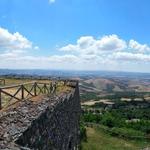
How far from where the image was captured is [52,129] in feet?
45.8

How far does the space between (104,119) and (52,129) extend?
7134cm

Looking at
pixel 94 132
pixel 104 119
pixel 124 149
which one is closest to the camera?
pixel 124 149

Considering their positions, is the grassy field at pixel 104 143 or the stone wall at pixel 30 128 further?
the grassy field at pixel 104 143

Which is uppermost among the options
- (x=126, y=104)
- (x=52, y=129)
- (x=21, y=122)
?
(x=21, y=122)

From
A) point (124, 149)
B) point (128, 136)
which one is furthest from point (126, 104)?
point (124, 149)

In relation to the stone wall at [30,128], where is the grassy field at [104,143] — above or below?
below

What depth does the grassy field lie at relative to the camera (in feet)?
159

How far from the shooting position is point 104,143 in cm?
5347

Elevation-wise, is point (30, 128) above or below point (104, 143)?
above

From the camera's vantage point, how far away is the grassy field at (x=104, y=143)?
48.4m

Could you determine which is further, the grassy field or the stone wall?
the grassy field

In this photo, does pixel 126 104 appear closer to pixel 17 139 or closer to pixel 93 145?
pixel 93 145

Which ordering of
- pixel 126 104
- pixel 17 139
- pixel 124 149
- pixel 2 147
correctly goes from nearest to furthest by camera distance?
pixel 2 147
pixel 17 139
pixel 124 149
pixel 126 104

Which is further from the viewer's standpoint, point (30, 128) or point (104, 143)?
point (104, 143)
